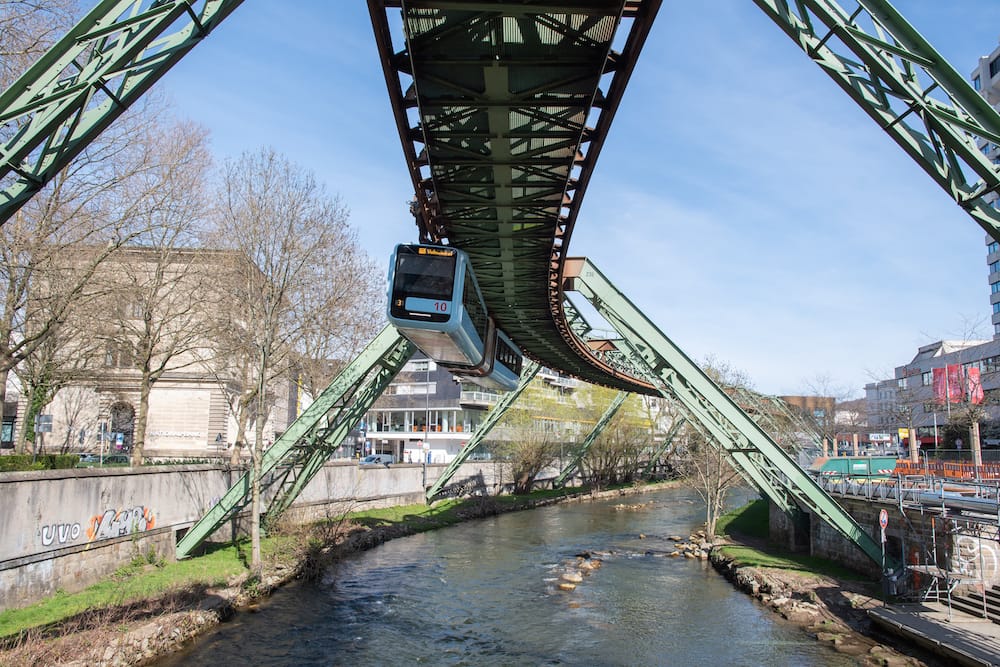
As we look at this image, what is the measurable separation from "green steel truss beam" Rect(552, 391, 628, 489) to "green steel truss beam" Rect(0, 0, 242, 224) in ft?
172

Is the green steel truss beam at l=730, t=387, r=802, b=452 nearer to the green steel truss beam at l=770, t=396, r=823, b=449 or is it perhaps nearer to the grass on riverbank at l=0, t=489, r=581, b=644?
the green steel truss beam at l=770, t=396, r=823, b=449

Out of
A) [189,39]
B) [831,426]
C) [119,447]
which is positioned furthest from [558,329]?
[831,426]

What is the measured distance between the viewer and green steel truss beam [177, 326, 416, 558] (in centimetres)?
2283

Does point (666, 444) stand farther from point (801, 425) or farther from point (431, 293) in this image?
point (431, 293)

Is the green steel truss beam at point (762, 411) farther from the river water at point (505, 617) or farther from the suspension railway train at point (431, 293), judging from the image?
the suspension railway train at point (431, 293)

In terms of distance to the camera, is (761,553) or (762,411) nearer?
(761,553)

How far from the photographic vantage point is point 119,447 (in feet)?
143

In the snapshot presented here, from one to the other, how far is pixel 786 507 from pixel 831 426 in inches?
2093

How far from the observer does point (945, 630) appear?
579 inches

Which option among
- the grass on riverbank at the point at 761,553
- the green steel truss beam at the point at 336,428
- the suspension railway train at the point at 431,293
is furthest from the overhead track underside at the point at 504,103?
the grass on riverbank at the point at 761,553

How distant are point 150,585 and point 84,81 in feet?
49.1

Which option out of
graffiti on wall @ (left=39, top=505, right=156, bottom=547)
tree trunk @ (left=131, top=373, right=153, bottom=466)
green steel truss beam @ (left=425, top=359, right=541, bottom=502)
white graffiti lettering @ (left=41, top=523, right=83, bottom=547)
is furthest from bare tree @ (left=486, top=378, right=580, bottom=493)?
white graffiti lettering @ (left=41, top=523, right=83, bottom=547)

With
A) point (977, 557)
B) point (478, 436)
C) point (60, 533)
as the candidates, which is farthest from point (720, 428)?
point (478, 436)

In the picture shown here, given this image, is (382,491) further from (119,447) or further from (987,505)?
(987,505)
